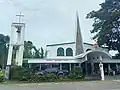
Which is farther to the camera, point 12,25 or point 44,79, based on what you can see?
point 12,25

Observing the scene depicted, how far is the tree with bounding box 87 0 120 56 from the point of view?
104 feet

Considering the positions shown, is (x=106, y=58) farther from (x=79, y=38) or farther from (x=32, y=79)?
(x=32, y=79)

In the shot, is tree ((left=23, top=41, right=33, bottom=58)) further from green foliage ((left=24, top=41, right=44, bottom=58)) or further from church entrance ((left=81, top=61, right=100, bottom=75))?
church entrance ((left=81, top=61, right=100, bottom=75))

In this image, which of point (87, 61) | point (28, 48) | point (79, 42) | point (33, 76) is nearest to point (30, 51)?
point (28, 48)

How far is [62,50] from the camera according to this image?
4500cm

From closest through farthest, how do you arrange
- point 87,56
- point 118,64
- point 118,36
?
point 118,36 < point 87,56 < point 118,64

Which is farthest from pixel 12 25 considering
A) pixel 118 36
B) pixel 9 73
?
pixel 118 36

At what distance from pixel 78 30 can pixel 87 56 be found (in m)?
12.2

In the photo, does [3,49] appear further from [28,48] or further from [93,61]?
[93,61]

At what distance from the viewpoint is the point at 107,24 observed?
3195cm

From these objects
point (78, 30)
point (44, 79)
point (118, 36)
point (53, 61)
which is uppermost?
point (78, 30)

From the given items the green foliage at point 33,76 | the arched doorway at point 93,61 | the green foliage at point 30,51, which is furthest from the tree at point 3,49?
the green foliage at point 33,76

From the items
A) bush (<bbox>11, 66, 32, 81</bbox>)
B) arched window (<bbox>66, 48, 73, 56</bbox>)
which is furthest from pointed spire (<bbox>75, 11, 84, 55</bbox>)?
bush (<bbox>11, 66, 32, 81</bbox>)

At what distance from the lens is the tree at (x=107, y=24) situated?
31578 millimetres
